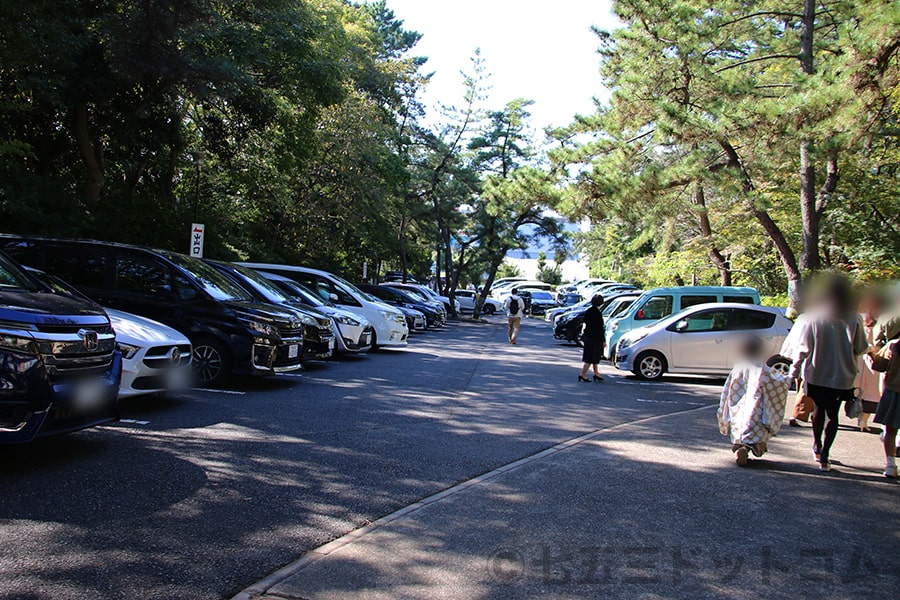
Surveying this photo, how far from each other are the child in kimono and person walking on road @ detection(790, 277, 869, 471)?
300 millimetres

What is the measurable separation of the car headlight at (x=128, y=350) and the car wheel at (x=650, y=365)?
9.85 meters

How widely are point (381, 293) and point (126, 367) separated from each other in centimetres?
1807

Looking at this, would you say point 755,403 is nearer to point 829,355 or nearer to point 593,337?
point 829,355

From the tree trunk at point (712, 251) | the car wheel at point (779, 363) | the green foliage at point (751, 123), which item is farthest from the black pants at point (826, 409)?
the tree trunk at point (712, 251)

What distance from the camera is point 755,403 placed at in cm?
721

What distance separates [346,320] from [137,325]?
7.29m

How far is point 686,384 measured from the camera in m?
14.5

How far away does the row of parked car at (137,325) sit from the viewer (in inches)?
221

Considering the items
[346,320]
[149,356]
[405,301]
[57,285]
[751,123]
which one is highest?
[751,123]

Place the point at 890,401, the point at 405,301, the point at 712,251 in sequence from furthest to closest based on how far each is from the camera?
the point at 712,251 < the point at 405,301 < the point at 890,401

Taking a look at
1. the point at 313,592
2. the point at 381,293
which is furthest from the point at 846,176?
the point at 313,592

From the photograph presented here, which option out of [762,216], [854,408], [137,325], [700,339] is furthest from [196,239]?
[854,408]

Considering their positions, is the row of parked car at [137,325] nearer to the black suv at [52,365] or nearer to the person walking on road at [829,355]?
the black suv at [52,365]

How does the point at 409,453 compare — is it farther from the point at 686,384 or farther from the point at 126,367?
the point at 686,384
